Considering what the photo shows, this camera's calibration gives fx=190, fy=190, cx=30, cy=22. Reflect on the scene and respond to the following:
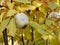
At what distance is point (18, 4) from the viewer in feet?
2.27

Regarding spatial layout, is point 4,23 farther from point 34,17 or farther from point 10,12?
point 34,17

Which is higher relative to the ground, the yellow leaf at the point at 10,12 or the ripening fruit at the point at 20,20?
the yellow leaf at the point at 10,12

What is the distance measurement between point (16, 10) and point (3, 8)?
0.05 metres

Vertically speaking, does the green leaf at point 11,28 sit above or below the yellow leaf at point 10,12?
below

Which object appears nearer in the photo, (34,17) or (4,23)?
(4,23)

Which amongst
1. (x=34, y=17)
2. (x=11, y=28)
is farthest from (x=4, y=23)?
(x=34, y=17)

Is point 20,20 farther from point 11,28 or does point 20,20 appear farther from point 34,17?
point 34,17

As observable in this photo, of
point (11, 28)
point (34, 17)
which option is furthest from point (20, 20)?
point (34, 17)

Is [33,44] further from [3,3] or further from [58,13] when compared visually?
[3,3]

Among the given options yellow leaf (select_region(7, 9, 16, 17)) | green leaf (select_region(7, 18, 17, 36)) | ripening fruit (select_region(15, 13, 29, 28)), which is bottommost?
green leaf (select_region(7, 18, 17, 36))

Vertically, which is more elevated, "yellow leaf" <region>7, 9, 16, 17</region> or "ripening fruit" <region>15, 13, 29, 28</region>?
"yellow leaf" <region>7, 9, 16, 17</region>

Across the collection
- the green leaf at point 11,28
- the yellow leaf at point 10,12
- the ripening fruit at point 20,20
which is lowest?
the green leaf at point 11,28

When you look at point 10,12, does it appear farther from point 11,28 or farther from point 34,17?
point 34,17

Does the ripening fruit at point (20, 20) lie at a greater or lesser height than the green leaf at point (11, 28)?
greater
